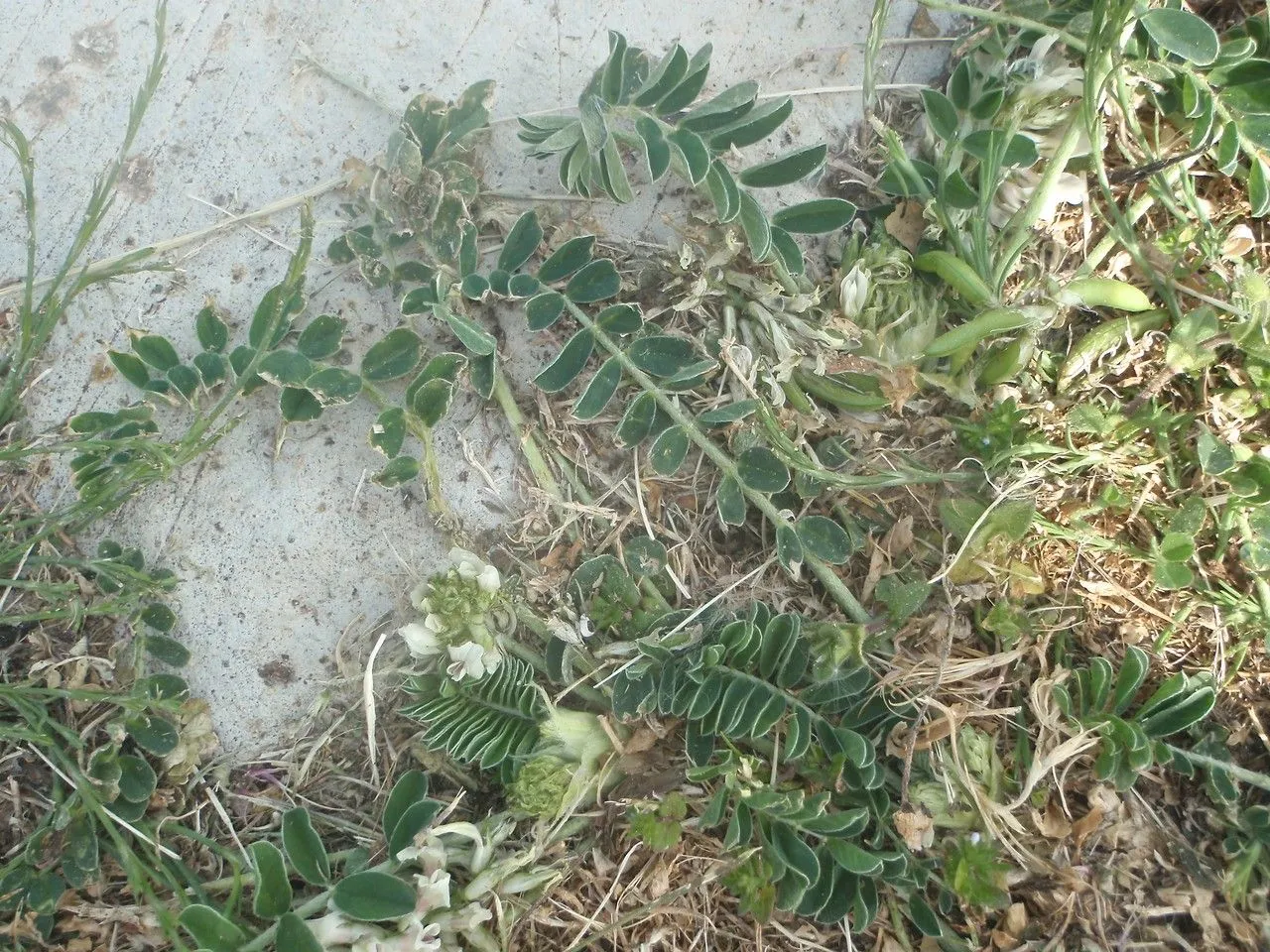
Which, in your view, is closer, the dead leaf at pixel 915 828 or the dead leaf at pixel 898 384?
the dead leaf at pixel 915 828

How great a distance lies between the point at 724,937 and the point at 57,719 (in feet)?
3.75

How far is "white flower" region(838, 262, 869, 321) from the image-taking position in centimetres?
165

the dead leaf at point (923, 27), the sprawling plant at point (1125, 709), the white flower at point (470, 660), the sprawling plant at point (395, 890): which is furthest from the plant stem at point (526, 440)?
the dead leaf at point (923, 27)

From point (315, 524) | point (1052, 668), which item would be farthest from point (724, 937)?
point (315, 524)

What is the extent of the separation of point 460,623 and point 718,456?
19.5 inches

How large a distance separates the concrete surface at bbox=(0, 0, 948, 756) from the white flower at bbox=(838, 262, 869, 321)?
34 centimetres

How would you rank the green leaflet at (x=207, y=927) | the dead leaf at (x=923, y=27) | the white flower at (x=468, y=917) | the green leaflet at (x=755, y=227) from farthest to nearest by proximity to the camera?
the dead leaf at (x=923, y=27)
the green leaflet at (x=755, y=227)
the white flower at (x=468, y=917)
the green leaflet at (x=207, y=927)

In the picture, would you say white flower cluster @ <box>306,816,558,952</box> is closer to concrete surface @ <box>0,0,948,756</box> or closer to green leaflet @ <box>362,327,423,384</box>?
concrete surface @ <box>0,0,948,756</box>

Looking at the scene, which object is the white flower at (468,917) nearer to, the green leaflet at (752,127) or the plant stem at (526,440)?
the plant stem at (526,440)

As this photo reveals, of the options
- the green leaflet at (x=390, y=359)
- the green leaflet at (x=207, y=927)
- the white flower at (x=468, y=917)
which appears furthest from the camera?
the green leaflet at (x=390, y=359)

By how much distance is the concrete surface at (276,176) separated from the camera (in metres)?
1.70

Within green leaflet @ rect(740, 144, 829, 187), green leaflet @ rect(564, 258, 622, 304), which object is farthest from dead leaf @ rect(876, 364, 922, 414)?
green leaflet @ rect(564, 258, 622, 304)

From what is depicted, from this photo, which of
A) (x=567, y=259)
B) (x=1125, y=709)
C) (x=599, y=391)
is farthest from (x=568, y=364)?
(x=1125, y=709)

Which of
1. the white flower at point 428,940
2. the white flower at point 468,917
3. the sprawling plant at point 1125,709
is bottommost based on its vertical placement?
the sprawling plant at point 1125,709
